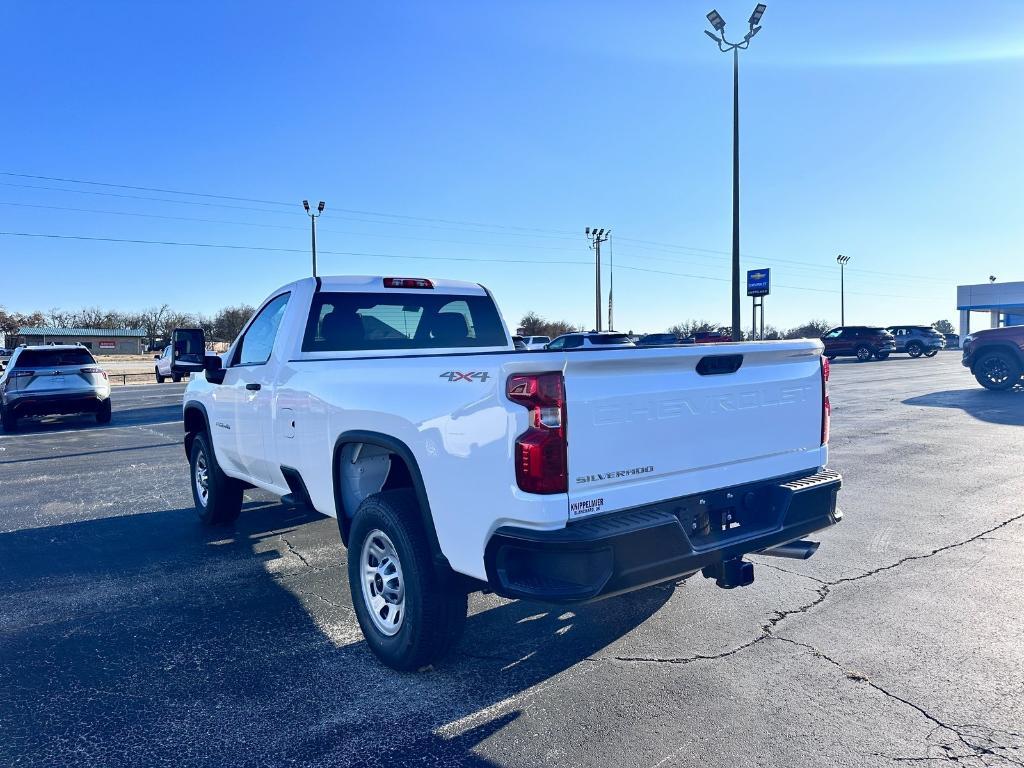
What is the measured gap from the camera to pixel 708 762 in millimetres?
2750

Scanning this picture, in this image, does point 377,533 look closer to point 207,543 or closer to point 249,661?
point 249,661

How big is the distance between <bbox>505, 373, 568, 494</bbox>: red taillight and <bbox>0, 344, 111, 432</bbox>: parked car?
47.9 feet

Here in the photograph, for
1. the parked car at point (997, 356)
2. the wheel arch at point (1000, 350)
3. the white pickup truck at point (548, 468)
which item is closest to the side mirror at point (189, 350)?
the white pickup truck at point (548, 468)

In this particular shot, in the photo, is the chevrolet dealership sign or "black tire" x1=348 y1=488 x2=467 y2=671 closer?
"black tire" x1=348 y1=488 x2=467 y2=671

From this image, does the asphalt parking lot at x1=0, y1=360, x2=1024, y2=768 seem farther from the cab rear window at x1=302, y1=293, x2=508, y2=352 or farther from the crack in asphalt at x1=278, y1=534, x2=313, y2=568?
the cab rear window at x1=302, y1=293, x2=508, y2=352

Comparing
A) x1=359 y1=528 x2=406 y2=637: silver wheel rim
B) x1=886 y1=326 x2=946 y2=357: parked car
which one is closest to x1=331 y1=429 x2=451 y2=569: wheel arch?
x1=359 y1=528 x2=406 y2=637: silver wheel rim

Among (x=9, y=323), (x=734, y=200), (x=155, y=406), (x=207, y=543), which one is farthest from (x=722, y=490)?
(x=9, y=323)

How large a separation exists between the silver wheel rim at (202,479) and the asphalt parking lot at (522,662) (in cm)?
30

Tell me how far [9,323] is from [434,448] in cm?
11157

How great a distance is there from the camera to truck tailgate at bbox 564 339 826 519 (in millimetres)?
2887

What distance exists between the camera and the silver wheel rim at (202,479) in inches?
255

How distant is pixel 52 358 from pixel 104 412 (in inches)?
57.3

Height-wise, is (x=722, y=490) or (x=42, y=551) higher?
(x=722, y=490)

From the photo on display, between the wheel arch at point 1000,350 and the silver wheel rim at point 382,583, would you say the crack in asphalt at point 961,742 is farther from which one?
the wheel arch at point 1000,350
